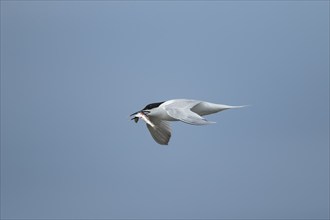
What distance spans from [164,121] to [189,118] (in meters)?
5.64

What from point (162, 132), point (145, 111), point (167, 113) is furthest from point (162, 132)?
point (167, 113)

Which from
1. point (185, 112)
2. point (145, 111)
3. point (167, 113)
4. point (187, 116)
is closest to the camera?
point (187, 116)

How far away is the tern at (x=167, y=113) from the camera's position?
17.4 metres

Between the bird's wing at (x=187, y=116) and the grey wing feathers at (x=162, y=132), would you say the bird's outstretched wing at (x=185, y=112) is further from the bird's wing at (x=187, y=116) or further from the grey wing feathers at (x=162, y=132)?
the grey wing feathers at (x=162, y=132)

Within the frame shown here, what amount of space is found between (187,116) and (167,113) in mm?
1769

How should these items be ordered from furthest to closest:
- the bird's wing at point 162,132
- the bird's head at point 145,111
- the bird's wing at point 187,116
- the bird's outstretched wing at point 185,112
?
the bird's wing at point 162,132 < the bird's head at point 145,111 < the bird's outstretched wing at point 185,112 < the bird's wing at point 187,116

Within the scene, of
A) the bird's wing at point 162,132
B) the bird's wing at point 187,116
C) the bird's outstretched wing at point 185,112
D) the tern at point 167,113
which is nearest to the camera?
the bird's wing at point 187,116

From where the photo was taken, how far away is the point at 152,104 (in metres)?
20.9

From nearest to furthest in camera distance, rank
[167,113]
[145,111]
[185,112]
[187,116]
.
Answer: [187,116] < [185,112] < [167,113] < [145,111]

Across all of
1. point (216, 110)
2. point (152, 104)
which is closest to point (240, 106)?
point (216, 110)

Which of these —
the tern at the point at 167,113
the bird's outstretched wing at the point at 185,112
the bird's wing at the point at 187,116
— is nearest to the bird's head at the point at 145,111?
the tern at the point at 167,113

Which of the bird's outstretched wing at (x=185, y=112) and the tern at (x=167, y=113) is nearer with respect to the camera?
the bird's outstretched wing at (x=185, y=112)

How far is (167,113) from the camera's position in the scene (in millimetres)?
18328

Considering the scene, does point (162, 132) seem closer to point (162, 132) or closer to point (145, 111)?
point (162, 132)
